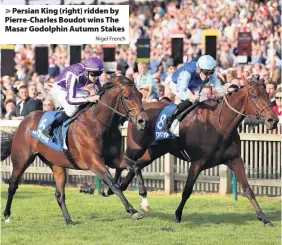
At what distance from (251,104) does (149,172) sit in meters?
4.52

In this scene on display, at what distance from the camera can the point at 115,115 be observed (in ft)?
41.0

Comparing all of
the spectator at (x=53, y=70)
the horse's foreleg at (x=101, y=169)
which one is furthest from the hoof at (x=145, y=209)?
the spectator at (x=53, y=70)

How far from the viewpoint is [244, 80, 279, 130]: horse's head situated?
40.7 feet

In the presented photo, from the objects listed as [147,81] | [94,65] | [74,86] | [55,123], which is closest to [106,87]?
[94,65]

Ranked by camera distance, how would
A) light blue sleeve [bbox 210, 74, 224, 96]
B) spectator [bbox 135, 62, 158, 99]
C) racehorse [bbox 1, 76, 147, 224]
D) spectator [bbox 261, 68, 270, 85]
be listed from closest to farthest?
racehorse [bbox 1, 76, 147, 224], light blue sleeve [bbox 210, 74, 224, 96], spectator [bbox 135, 62, 158, 99], spectator [bbox 261, 68, 270, 85]

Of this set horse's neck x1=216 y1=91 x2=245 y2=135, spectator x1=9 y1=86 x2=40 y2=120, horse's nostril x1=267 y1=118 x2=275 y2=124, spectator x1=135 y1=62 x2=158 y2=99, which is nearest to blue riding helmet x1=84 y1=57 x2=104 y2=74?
horse's neck x1=216 y1=91 x2=245 y2=135

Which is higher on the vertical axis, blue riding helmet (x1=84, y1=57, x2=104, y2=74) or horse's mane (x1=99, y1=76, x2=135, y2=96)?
blue riding helmet (x1=84, y1=57, x2=104, y2=74)

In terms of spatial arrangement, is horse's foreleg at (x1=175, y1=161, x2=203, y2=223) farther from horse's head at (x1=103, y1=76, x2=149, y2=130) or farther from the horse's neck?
horse's head at (x1=103, y1=76, x2=149, y2=130)

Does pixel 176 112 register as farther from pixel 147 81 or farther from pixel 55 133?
pixel 147 81

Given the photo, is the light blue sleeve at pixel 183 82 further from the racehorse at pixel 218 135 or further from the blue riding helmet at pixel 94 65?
the blue riding helmet at pixel 94 65

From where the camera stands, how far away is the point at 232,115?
13.0 metres

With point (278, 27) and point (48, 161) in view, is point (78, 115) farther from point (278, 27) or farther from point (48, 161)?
point (278, 27)

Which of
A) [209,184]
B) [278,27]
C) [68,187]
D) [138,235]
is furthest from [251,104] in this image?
[278,27]

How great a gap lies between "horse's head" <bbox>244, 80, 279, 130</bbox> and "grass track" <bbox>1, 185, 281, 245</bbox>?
4.08 feet
